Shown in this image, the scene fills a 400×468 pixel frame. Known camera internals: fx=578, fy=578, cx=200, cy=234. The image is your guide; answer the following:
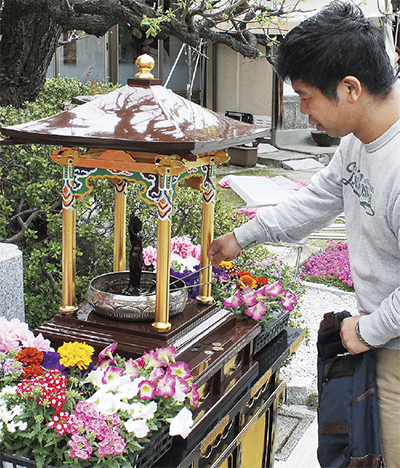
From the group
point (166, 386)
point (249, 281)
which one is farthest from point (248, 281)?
point (166, 386)

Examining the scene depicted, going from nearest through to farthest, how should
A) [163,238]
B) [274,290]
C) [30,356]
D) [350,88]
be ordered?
[350,88] < [30,356] < [163,238] < [274,290]

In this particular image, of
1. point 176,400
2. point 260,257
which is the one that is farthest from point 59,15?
point 176,400

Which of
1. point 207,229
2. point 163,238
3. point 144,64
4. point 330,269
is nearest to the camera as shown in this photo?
point 163,238

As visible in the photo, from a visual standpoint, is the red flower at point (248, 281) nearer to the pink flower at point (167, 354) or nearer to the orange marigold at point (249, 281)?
the orange marigold at point (249, 281)

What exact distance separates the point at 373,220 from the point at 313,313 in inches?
143

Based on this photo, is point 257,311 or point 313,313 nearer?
point 257,311

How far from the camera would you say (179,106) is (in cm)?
217

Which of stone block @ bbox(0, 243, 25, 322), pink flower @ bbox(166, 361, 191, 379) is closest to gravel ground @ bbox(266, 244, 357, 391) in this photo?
stone block @ bbox(0, 243, 25, 322)

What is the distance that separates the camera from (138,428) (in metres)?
1.65

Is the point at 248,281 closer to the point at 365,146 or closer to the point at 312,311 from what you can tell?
the point at 365,146

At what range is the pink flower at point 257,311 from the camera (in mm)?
2502

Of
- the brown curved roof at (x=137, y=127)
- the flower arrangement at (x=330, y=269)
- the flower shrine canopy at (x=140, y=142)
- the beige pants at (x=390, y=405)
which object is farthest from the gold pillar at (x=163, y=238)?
the flower arrangement at (x=330, y=269)

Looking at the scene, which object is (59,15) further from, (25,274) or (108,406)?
(108,406)

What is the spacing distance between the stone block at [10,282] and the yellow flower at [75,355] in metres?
0.93
